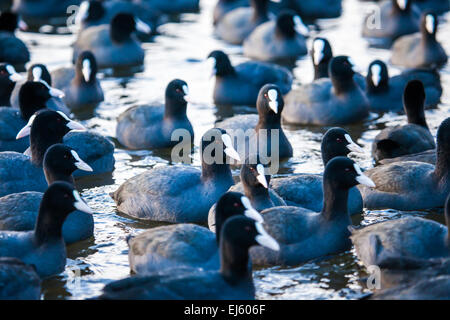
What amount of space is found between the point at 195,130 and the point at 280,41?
4102 mm

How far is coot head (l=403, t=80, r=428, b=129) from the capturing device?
36.3 feet

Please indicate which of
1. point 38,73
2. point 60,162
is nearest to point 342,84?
point 38,73

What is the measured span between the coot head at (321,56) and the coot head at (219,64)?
131cm

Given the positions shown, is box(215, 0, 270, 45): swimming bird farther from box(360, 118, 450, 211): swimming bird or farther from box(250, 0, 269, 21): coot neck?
box(360, 118, 450, 211): swimming bird

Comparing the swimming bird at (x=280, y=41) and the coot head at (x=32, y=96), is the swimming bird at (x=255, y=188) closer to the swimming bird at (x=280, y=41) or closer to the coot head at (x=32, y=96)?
the coot head at (x=32, y=96)

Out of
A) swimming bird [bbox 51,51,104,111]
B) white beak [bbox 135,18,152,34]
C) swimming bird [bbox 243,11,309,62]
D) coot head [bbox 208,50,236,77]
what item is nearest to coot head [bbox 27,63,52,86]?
swimming bird [bbox 51,51,104,111]

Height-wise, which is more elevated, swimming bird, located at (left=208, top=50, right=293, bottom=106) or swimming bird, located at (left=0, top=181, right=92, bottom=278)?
swimming bird, located at (left=208, top=50, right=293, bottom=106)

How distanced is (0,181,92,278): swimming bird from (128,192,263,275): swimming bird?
664 mm

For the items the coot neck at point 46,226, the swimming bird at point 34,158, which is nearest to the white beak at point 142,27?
the swimming bird at point 34,158

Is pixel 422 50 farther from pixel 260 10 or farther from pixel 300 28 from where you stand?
pixel 260 10

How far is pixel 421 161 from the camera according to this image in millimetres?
9844

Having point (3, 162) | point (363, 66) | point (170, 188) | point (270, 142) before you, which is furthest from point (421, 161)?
point (363, 66)

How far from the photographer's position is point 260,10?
17.4m

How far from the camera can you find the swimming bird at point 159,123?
11.4 m
